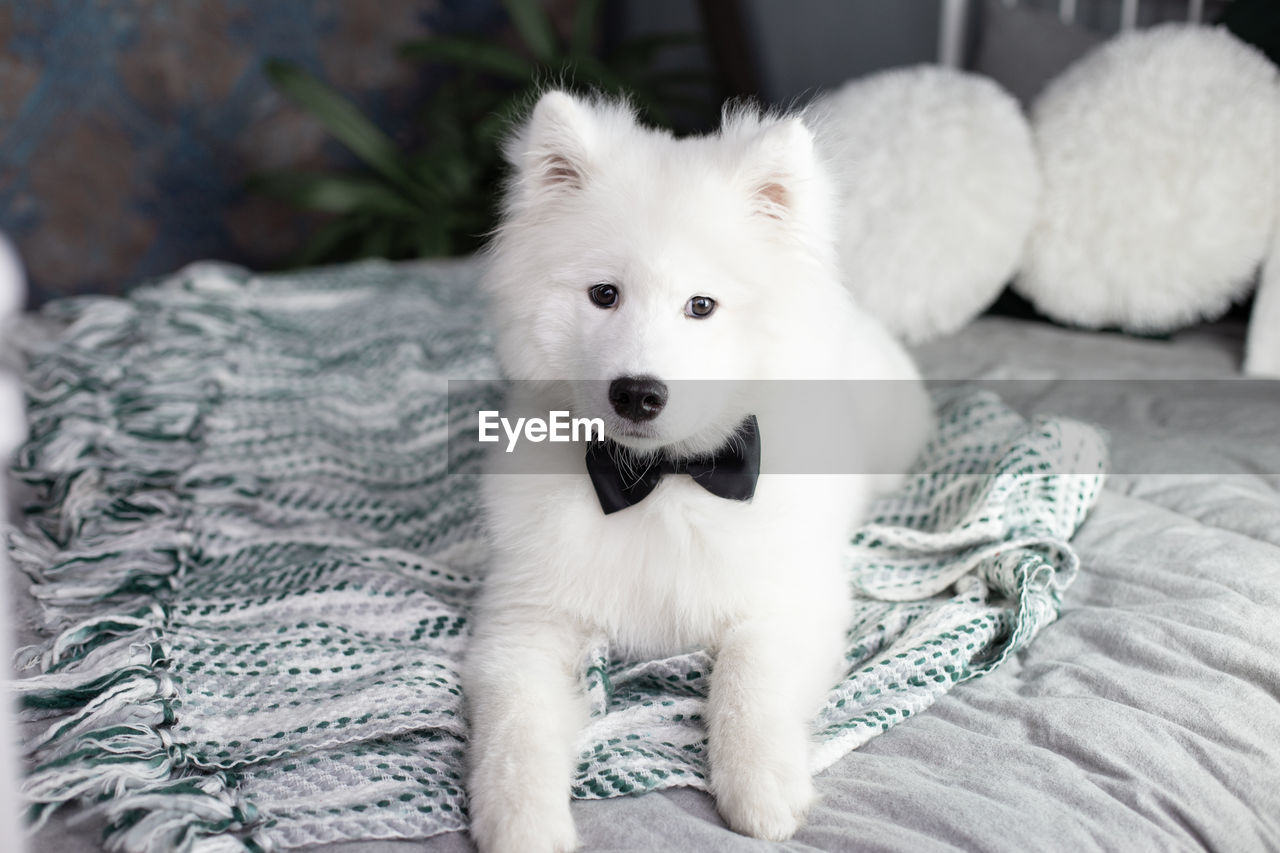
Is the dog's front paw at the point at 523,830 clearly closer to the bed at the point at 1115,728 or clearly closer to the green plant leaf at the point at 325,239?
the bed at the point at 1115,728

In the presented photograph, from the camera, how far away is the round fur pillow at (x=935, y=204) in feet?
8.40

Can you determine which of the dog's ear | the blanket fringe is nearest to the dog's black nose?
the dog's ear

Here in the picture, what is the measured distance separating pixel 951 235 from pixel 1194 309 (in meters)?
0.65

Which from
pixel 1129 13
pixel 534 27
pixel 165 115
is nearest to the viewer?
pixel 1129 13

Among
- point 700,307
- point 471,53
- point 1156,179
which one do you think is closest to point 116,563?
point 700,307

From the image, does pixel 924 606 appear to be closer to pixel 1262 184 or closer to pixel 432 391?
pixel 432 391

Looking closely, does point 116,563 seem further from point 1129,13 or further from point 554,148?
point 1129,13

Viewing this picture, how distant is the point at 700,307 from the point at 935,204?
1.43 m

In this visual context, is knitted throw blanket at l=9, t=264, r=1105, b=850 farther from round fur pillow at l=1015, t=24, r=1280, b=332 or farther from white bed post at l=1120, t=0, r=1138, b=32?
white bed post at l=1120, t=0, r=1138, b=32

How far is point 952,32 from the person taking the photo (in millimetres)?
3461

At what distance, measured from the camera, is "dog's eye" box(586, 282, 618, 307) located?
1401 mm

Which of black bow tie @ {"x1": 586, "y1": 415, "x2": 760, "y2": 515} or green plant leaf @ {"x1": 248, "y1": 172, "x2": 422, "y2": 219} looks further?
green plant leaf @ {"x1": 248, "y1": 172, "x2": 422, "y2": 219}

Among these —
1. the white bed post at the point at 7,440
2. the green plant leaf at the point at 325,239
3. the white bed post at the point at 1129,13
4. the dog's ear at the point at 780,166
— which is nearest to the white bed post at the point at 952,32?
the white bed post at the point at 1129,13

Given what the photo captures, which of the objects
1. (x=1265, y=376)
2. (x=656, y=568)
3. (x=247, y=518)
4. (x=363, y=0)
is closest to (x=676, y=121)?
(x=363, y=0)
